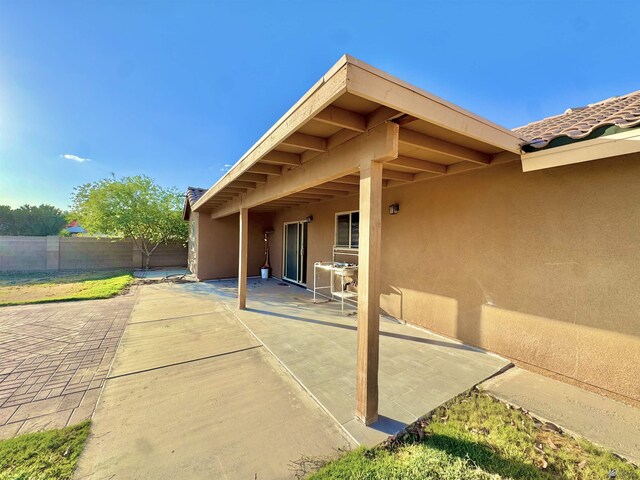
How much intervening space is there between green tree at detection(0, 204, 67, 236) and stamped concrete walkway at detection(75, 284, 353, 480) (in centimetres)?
2762

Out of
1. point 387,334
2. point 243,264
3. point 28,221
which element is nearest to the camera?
point 387,334

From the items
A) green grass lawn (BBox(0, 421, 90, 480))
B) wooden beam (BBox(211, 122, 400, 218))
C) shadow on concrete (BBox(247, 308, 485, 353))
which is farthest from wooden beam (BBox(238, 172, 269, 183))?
green grass lawn (BBox(0, 421, 90, 480))

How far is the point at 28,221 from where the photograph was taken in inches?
886

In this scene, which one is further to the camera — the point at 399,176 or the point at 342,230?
the point at 342,230

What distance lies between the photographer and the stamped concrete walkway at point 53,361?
8.30 feet

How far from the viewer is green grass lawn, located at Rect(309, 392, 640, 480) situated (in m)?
1.87

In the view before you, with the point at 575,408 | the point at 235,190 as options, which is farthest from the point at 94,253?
the point at 575,408

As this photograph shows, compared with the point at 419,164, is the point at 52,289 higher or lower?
lower

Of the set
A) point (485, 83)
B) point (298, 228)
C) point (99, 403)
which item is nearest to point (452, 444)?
point (99, 403)

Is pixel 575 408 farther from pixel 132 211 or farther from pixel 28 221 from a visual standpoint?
pixel 28 221

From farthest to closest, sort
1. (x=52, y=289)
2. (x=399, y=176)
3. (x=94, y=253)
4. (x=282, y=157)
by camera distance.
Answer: (x=94, y=253)
(x=52, y=289)
(x=399, y=176)
(x=282, y=157)

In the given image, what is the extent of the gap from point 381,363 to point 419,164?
301 centimetres

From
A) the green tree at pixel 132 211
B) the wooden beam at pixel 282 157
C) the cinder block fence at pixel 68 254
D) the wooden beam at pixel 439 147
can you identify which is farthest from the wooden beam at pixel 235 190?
the cinder block fence at pixel 68 254

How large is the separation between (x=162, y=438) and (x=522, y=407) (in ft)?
11.7
